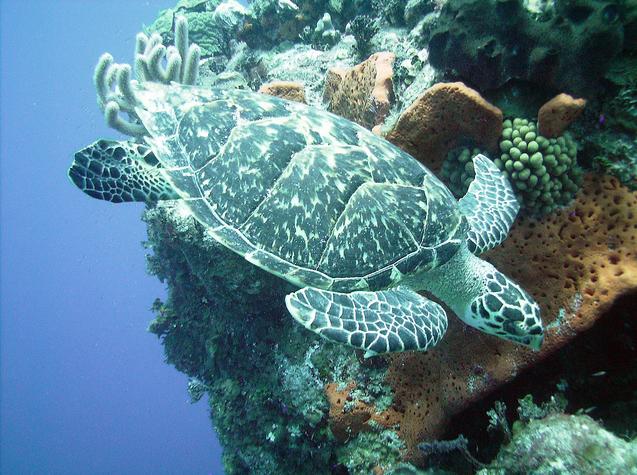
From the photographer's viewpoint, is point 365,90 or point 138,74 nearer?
point 365,90

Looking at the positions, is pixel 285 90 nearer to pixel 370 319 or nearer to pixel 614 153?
pixel 370 319

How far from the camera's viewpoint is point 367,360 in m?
3.84

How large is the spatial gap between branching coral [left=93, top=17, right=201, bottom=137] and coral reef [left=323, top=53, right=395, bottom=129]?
7.76 feet

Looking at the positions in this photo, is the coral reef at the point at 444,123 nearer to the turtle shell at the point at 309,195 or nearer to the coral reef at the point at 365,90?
the turtle shell at the point at 309,195

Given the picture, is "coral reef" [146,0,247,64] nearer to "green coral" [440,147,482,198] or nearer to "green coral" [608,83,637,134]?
"green coral" [440,147,482,198]

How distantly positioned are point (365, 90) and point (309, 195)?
2.21 meters

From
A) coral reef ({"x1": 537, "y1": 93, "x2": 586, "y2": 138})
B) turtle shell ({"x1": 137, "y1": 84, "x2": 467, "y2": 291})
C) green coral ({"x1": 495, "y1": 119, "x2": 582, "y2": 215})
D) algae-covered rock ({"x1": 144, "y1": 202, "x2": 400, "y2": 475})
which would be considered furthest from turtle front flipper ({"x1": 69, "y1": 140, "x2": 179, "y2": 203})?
coral reef ({"x1": 537, "y1": 93, "x2": 586, "y2": 138})

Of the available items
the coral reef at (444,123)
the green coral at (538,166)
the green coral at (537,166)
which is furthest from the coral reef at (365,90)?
the green coral at (538,166)

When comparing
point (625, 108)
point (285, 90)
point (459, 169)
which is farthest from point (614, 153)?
point (285, 90)

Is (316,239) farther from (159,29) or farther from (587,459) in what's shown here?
(159,29)

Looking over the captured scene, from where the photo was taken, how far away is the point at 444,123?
11.3 ft

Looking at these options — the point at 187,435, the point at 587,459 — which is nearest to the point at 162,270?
the point at 587,459

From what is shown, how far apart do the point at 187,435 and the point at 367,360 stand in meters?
65.0

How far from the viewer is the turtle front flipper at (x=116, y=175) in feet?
12.0
